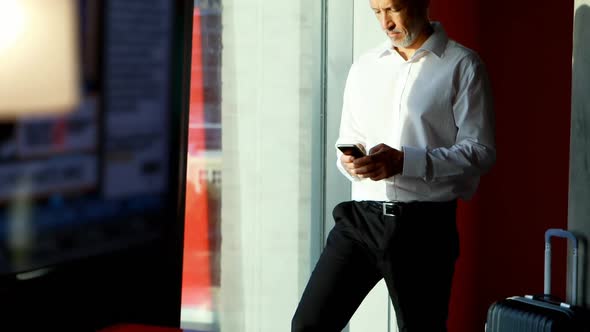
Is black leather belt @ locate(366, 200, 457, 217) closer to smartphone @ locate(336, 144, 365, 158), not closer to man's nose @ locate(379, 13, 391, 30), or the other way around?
smartphone @ locate(336, 144, 365, 158)

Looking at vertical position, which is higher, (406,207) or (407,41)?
(407,41)

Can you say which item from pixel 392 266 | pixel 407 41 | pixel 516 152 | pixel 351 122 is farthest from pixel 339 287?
pixel 516 152

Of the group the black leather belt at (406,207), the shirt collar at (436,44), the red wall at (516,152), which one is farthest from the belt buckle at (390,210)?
the red wall at (516,152)

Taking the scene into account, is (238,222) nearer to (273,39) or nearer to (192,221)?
(192,221)

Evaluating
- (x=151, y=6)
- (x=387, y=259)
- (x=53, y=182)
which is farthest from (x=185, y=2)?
(x=387, y=259)

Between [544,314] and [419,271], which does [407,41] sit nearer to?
[419,271]

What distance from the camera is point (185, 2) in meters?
1.09

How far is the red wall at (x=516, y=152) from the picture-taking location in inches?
155

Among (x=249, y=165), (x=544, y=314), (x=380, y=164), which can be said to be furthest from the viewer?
(x=249, y=165)

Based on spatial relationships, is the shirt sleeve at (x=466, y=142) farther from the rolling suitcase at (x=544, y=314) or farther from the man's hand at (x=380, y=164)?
the rolling suitcase at (x=544, y=314)

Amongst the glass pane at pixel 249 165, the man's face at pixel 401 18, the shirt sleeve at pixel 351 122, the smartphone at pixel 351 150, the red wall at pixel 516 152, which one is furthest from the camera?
the red wall at pixel 516 152

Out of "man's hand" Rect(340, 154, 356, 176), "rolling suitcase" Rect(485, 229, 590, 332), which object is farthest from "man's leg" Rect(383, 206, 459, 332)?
"rolling suitcase" Rect(485, 229, 590, 332)

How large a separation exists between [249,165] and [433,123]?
0.83m

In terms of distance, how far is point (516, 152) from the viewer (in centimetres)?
409
